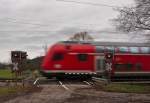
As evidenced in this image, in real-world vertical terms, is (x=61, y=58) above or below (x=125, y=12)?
below

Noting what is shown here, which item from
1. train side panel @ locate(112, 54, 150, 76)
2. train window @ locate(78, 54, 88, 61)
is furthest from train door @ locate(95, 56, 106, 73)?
train side panel @ locate(112, 54, 150, 76)

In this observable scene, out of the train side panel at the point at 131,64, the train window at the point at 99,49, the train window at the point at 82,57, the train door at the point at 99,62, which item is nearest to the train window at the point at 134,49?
the train side panel at the point at 131,64

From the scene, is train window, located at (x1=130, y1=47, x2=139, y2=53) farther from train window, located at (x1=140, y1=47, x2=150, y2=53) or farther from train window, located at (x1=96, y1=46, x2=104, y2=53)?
train window, located at (x1=96, y1=46, x2=104, y2=53)

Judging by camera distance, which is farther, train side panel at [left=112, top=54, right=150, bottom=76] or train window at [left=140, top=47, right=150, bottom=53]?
train window at [left=140, top=47, right=150, bottom=53]

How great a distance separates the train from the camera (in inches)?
1715

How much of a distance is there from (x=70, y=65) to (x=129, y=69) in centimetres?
604

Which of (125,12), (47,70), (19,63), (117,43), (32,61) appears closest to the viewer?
(19,63)

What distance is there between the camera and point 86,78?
1761 inches

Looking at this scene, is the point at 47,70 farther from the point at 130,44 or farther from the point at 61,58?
the point at 130,44

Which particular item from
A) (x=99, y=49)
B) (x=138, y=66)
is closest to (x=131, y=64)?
(x=138, y=66)

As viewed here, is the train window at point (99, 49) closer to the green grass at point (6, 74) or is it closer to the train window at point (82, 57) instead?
the train window at point (82, 57)

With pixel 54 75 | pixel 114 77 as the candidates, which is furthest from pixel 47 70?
pixel 114 77

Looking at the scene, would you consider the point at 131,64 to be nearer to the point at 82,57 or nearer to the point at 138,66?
the point at 138,66

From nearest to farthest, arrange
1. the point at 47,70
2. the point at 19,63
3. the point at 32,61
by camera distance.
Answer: the point at 19,63 → the point at 47,70 → the point at 32,61
